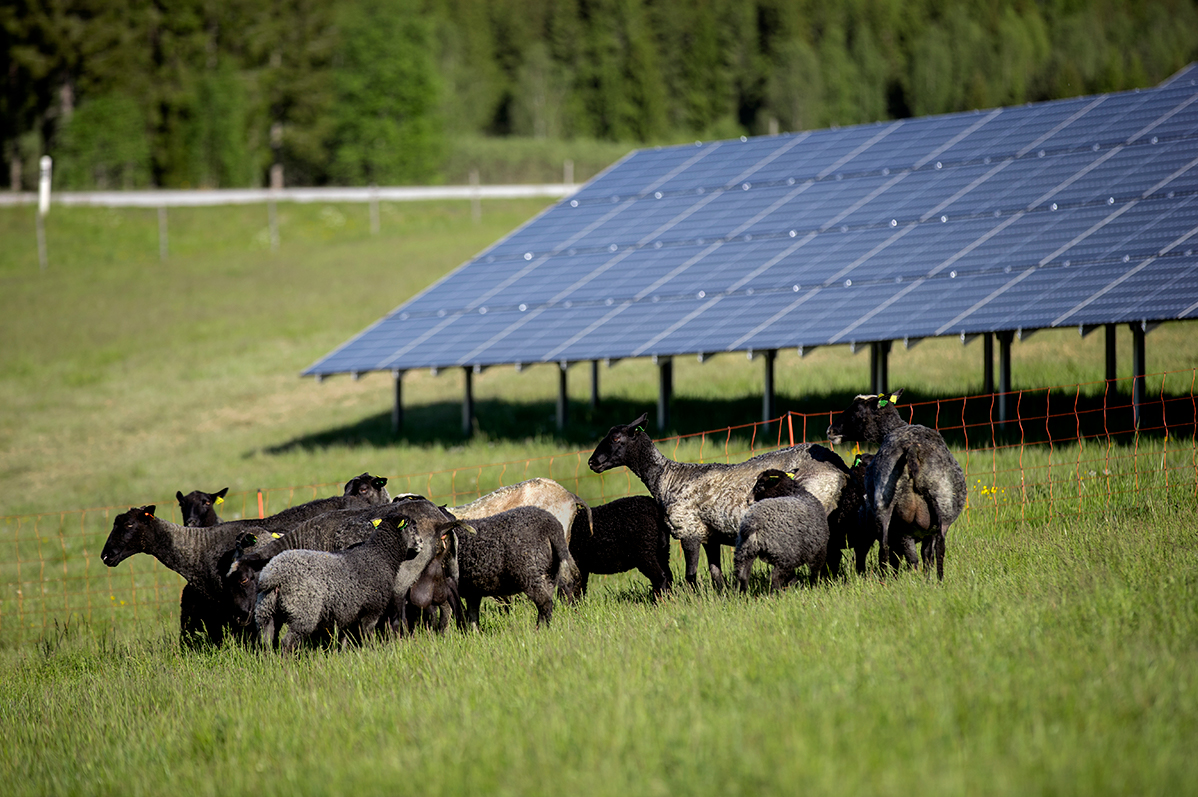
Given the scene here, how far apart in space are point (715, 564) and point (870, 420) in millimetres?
1884

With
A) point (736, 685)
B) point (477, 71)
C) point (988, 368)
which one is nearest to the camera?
point (736, 685)

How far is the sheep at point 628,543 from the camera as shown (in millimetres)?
10680

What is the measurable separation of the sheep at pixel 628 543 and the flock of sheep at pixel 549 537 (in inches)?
0.6

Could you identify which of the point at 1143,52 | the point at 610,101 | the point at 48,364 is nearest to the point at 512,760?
the point at 48,364

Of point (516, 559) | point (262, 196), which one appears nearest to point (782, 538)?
point (516, 559)

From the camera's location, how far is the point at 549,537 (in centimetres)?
1030

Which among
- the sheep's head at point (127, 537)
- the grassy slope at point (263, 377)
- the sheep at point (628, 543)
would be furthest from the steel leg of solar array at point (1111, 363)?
the sheep's head at point (127, 537)

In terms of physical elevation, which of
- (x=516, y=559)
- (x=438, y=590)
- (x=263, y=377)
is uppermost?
(x=263, y=377)

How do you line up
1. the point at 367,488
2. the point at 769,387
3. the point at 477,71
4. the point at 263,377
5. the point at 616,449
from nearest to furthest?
1. the point at 616,449
2. the point at 367,488
3. the point at 769,387
4. the point at 263,377
5. the point at 477,71

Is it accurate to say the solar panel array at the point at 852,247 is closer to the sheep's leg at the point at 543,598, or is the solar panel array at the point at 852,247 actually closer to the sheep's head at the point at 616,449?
the sheep's head at the point at 616,449

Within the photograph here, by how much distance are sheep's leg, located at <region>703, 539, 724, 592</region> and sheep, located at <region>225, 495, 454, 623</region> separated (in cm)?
234

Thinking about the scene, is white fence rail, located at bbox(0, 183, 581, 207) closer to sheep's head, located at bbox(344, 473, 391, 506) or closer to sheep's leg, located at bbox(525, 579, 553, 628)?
sheep's head, located at bbox(344, 473, 391, 506)

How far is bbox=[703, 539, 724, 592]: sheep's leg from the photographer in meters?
10.2

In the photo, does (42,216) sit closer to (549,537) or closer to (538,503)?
(538,503)
